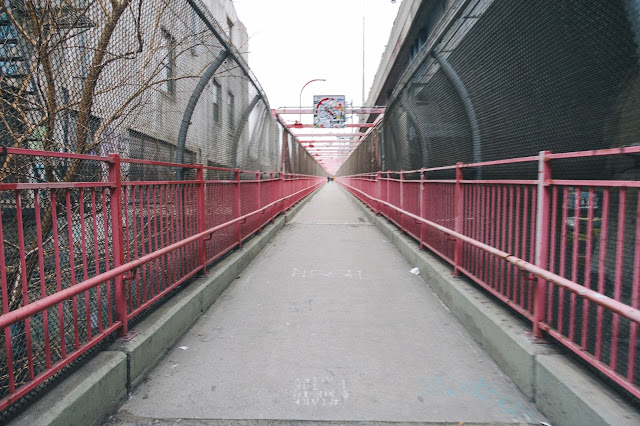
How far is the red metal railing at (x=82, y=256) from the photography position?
2020mm

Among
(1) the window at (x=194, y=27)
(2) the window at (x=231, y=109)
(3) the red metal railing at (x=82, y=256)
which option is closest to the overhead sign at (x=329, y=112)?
(2) the window at (x=231, y=109)

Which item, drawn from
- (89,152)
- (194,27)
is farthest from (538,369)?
(194,27)

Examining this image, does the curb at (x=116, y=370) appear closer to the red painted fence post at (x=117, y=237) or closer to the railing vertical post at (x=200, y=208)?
the red painted fence post at (x=117, y=237)

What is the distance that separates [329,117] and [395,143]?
45.9 ft

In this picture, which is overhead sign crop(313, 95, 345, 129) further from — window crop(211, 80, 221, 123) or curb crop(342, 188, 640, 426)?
curb crop(342, 188, 640, 426)

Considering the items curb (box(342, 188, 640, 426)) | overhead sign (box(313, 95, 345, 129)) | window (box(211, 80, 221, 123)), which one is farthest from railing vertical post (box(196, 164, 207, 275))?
overhead sign (box(313, 95, 345, 129))

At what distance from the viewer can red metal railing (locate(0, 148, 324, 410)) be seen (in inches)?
79.5

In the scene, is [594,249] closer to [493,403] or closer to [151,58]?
[493,403]

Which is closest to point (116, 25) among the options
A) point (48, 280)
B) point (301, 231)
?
point (48, 280)

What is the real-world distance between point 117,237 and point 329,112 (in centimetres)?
2136

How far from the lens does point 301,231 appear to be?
32.2 feet

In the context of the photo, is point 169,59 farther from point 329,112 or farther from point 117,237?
point 329,112

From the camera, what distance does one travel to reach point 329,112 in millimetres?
23062

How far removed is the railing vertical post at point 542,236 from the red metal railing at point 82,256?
2.92m
